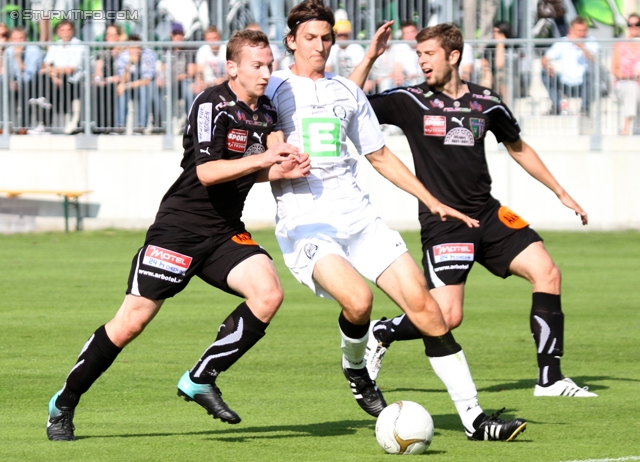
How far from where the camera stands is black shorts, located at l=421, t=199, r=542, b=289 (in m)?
8.25

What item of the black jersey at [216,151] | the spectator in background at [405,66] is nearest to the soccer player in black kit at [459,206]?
the black jersey at [216,151]

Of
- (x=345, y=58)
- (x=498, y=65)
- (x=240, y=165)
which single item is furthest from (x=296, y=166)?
(x=498, y=65)

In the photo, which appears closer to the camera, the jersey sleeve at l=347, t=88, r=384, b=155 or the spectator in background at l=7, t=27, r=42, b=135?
the jersey sleeve at l=347, t=88, r=384, b=155

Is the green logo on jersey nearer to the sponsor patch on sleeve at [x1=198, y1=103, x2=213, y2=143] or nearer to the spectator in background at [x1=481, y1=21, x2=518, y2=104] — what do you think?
the sponsor patch on sleeve at [x1=198, y1=103, x2=213, y2=143]

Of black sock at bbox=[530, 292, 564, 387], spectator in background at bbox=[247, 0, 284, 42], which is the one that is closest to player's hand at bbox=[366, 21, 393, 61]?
black sock at bbox=[530, 292, 564, 387]

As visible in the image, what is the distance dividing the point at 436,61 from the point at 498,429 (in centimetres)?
281

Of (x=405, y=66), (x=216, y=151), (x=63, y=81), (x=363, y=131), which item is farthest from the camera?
(x=63, y=81)

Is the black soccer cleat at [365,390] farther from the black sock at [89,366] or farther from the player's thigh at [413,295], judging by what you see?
the black sock at [89,366]

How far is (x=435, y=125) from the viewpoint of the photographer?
330 inches

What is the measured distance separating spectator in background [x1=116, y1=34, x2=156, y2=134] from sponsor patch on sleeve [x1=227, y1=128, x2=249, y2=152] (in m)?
14.6

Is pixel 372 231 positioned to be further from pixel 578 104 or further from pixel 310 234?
pixel 578 104

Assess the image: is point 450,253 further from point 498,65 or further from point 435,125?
point 498,65

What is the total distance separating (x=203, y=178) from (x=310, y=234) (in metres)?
0.75

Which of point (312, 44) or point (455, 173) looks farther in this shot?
point (455, 173)
